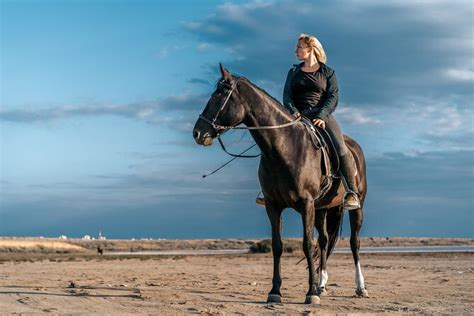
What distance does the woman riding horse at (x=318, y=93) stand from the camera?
10875 mm

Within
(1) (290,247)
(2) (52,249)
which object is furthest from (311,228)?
(2) (52,249)

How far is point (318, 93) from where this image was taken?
36.2 ft

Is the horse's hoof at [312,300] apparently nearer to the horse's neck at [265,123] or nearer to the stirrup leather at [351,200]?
the stirrup leather at [351,200]

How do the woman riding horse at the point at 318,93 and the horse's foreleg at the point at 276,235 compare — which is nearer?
the horse's foreleg at the point at 276,235

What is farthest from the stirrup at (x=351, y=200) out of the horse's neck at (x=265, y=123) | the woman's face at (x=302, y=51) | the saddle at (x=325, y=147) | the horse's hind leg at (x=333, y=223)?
the woman's face at (x=302, y=51)

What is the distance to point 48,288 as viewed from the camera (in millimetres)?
12430

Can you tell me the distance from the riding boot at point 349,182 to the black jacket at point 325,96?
0.76 meters

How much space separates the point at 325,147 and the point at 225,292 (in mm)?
3101

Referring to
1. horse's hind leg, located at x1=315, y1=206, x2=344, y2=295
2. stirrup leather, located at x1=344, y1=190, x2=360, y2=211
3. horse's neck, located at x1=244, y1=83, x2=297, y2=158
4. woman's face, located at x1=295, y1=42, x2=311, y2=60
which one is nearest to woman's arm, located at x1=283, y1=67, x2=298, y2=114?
woman's face, located at x1=295, y1=42, x2=311, y2=60

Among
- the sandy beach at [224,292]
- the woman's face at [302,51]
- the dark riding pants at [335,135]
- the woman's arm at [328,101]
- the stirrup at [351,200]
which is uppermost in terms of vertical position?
the woman's face at [302,51]

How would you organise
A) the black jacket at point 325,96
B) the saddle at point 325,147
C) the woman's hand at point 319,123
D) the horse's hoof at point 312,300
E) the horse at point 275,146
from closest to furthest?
the horse at point 275,146, the horse's hoof at point 312,300, the saddle at point 325,147, the woman's hand at point 319,123, the black jacket at point 325,96

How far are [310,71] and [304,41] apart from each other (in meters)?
0.48

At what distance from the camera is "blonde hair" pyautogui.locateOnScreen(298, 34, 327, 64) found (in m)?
10.9

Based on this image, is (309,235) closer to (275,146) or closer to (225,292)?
(275,146)
